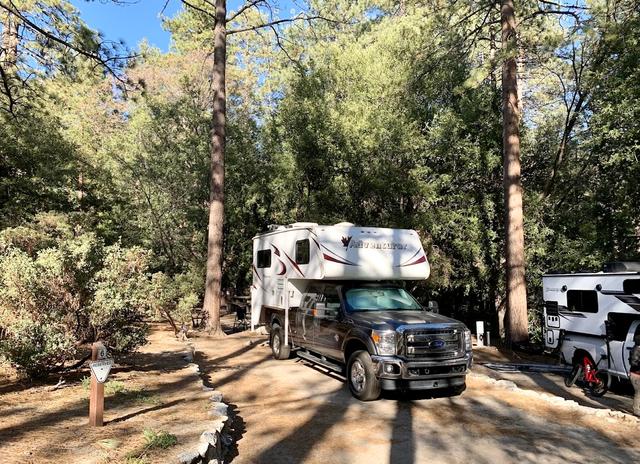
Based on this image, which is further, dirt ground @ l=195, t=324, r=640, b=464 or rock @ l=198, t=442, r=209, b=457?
dirt ground @ l=195, t=324, r=640, b=464

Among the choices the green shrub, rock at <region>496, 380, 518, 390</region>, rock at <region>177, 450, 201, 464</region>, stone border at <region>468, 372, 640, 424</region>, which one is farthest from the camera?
rock at <region>496, 380, 518, 390</region>

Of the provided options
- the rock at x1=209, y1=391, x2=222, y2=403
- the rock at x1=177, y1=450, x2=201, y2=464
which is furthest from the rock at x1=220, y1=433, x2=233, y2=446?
the rock at x1=209, y1=391, x2=222, y2=403

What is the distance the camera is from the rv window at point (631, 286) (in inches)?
336

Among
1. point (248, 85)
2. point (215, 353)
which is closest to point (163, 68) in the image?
point (248, 85)

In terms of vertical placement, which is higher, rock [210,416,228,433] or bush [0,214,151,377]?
bush [0,214,151,377]

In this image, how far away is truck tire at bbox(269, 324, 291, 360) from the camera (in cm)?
1094

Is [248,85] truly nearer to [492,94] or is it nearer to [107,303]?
[492,94]

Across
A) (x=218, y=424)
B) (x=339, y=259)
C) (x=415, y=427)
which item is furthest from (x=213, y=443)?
(x=339, y=259)

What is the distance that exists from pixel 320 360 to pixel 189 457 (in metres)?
5.32

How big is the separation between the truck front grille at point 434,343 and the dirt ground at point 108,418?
2995 mm

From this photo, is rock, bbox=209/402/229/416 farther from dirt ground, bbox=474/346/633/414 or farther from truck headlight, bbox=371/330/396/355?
dirt ground, bbox=474/346/633/414

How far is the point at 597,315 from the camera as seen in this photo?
922 cm

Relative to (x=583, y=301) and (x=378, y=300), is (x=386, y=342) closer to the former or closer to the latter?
(x=378, y=300)

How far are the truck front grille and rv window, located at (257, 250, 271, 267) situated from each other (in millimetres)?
5982
